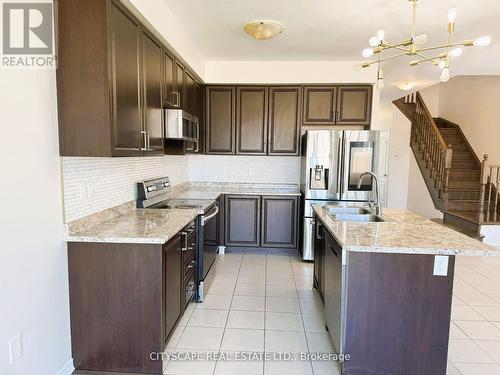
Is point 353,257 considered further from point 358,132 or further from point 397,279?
point 358,132

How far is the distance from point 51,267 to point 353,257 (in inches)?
67.9

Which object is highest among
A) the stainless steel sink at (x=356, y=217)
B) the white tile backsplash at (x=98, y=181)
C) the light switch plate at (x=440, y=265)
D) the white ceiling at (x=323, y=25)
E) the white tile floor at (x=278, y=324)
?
the white ceiling at (x=323, y=25)

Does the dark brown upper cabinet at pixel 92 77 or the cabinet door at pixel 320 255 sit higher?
the dark brown upper cabinet at pixel 92 77

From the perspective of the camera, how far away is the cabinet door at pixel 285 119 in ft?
14.1

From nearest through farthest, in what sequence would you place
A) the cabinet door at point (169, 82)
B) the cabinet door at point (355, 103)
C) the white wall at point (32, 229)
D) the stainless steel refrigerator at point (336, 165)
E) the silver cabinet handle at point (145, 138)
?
the white wall at point (32, 229), the silver cabinet handle at point (145, 138), the cabinet door at point (169, 82), the stainless steel refrigerator at point (336, 165), the cabinet door at point (355, 103)

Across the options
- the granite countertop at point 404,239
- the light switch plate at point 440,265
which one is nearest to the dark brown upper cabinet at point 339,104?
the granite countertop at point 404,239

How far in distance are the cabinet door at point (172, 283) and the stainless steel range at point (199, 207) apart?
53 cm

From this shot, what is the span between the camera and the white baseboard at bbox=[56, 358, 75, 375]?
186cm

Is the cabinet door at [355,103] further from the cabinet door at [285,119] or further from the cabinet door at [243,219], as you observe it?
the cabinet door at [243,219]

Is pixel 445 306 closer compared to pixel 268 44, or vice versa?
pixel 445 306

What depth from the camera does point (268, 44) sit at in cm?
364

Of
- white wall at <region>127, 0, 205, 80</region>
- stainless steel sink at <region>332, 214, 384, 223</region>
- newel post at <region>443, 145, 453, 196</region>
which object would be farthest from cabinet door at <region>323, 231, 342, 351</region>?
newel post at <region>443, 145, 453, 196</region>

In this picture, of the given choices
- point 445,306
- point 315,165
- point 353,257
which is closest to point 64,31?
point 353,257

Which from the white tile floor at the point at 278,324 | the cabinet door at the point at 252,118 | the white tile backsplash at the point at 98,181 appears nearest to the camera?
the white tile backsplash at the point at 98,181
